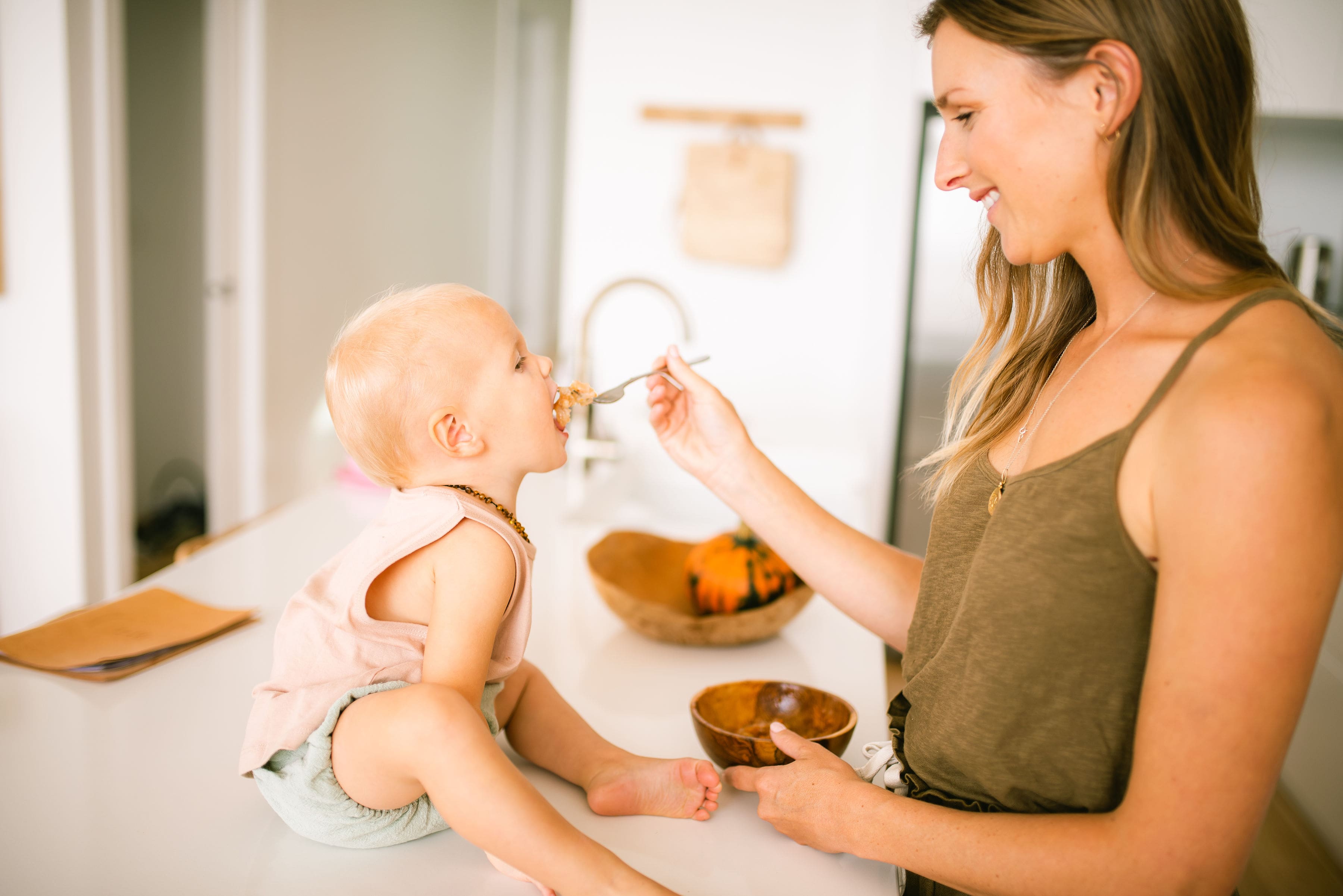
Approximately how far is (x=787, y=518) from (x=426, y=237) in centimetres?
396

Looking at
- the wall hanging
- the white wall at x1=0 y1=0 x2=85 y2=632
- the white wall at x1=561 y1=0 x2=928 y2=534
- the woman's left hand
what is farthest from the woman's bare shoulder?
the white wall at x1=0 y1=0 x2=85 y2=632

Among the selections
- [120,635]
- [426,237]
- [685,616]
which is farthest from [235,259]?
[685,616]

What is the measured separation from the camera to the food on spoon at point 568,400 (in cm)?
110

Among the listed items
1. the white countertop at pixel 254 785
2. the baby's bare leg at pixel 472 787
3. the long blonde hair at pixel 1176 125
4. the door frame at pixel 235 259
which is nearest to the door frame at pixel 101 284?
the door frame at pixel 235 259

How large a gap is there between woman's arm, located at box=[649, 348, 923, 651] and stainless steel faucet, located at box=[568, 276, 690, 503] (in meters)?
0.82

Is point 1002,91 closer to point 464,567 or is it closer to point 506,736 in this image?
point 464,567

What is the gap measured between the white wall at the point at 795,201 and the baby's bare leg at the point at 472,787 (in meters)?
2.44

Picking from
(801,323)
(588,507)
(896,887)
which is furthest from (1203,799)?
(801,323)

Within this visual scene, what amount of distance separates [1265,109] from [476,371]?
3.09 metres

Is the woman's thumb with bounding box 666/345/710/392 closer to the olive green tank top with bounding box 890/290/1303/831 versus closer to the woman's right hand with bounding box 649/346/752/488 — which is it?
the woman's right hand with bounding box 649/346/752/488

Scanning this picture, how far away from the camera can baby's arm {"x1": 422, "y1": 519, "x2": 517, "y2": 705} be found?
2.87 ft

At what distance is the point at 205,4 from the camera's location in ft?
11.2

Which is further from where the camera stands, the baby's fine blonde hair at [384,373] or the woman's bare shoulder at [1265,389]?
the baby's fine blonde hair at [384,373]

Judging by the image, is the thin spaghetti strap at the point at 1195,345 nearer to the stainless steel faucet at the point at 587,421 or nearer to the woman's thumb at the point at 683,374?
the woman's thumb at the point at 683,374
